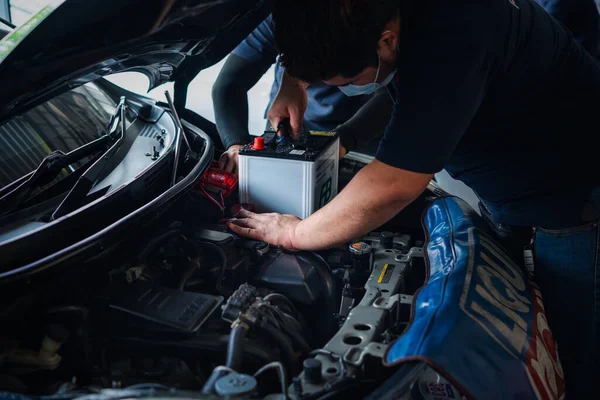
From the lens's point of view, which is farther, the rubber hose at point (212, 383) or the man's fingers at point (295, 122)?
the man's fingers at point (295, 122)

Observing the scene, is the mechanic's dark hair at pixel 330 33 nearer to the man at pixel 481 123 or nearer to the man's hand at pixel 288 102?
the man at pixel 481 123

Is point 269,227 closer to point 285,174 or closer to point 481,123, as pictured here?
point 285,174

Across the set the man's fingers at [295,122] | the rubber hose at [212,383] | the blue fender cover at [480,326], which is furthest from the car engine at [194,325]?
the man's fingers at [295,122]

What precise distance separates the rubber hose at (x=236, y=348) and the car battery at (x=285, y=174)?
536 millimetres

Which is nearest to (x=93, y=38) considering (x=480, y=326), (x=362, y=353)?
(x=362, y=353)

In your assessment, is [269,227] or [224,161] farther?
[224,161]

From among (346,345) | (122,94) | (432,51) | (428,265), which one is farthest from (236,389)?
(122,94)

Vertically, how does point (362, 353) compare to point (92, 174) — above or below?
below

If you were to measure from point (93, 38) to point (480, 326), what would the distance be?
0.98 metres

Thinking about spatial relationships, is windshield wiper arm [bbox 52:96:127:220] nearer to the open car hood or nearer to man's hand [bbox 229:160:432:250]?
the open car hood

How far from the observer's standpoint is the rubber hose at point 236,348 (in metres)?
1.04

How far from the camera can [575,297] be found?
4.48 feet

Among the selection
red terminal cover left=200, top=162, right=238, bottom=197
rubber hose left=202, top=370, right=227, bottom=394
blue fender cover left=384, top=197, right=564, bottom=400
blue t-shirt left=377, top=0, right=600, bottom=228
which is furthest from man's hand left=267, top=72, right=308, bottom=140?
rubber hose left=202, top=370, right=227, bottom=394

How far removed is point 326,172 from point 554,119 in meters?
0.66
